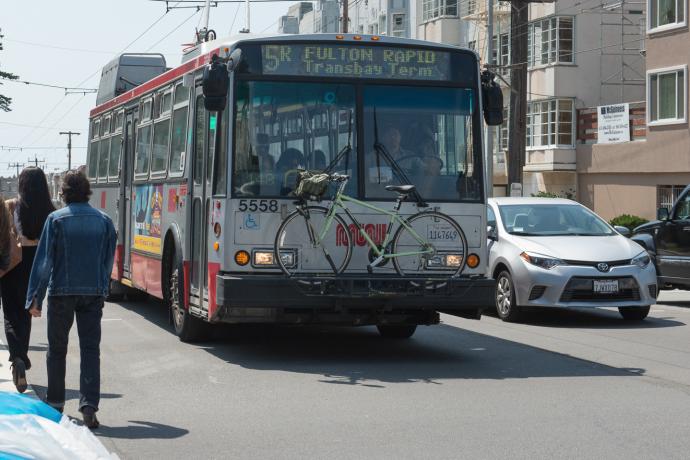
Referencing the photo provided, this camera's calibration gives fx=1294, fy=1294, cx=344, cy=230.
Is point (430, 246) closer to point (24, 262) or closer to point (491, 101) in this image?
point (491, 101)

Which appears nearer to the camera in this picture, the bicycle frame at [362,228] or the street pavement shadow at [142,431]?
the street pavement shadow at [142,431]

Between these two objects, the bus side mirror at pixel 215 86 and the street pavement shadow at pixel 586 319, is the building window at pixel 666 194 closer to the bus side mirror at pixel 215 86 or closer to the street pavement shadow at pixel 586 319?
the street pavement shadow at pixel 586 319

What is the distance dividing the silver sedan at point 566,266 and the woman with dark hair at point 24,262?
7467mm

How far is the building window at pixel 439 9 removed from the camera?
59.9 m

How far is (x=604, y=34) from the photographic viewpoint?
49.6 m

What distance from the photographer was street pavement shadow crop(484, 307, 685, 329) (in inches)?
637

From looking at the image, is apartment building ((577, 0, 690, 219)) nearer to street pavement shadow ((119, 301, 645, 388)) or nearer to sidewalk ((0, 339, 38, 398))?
street pavement shadow ((119, 301, 645, 388))

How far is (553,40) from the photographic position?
163ft

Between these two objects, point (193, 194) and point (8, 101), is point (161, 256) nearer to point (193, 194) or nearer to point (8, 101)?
point (193, 194)

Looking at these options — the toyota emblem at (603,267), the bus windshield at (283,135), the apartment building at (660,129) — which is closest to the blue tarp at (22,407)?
the bus windshield at (283,135)

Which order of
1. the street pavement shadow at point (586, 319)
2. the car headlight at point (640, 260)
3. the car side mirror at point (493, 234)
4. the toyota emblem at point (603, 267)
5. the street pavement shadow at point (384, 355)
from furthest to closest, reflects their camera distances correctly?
the car side mirror at point (493, 234) → the street pavement shadow at point (586, 319) → the car headlight at point (640, 260) → the toyota emblem at point (603, 267) → the street pavement shadow at point (384, 355)

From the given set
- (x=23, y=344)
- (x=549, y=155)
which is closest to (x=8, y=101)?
(x=549, y=155)

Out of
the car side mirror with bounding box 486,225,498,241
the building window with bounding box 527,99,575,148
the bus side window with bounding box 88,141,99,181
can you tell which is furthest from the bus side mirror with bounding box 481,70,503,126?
the building window with bounding box 527,99,575,148

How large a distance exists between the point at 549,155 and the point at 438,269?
38.7m
